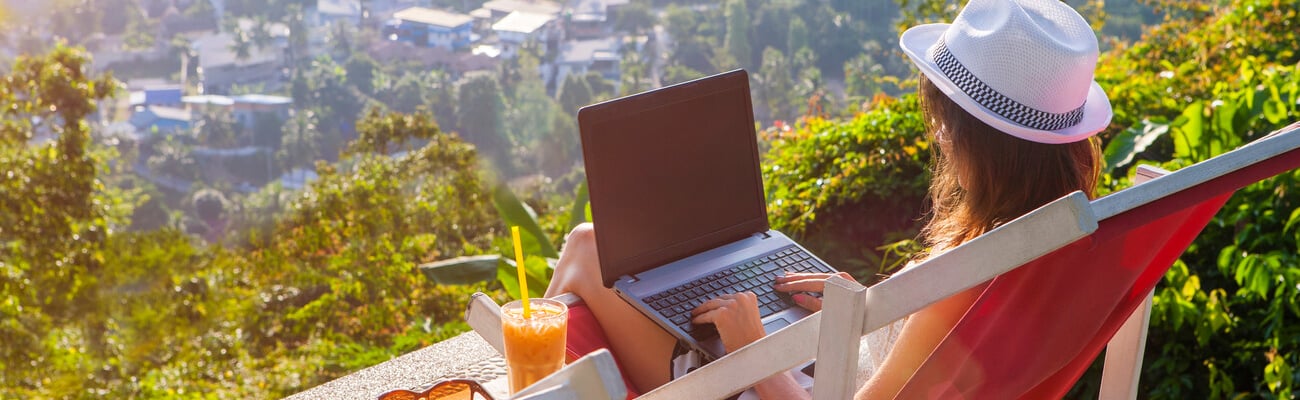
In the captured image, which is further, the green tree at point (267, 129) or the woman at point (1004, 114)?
the green tree at point (267, 129)

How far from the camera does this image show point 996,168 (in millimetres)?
1595

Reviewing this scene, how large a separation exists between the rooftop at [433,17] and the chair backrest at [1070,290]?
9763 millimetres

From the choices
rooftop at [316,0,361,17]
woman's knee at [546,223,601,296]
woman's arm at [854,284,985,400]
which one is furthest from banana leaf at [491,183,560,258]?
rooftop at [316,0,361,17]

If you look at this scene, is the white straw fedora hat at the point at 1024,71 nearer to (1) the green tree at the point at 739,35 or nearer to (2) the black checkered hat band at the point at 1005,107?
(2) the black checkered hat band at the point at 1005,107

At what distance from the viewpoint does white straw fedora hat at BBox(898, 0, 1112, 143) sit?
5.12 feet

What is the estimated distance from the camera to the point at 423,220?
675 centimetres

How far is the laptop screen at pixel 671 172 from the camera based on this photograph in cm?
191

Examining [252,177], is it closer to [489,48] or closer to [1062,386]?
[489,48]

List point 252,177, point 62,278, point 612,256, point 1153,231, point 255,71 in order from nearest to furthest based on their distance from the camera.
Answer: point 1153,231 < point 612,256 < point 62,278 < point 252,177 < point 255,71

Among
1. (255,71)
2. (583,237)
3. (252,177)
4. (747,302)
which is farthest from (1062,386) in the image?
(255,71)

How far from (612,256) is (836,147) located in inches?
72.4

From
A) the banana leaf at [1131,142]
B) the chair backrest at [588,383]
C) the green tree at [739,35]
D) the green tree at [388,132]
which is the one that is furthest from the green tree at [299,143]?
the chair backrest at [588,383]

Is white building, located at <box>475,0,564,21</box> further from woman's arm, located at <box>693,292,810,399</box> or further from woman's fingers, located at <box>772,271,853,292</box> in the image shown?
woman's arm, located at <box>693,292,810,399</box>

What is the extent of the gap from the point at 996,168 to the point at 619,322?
744 mm
